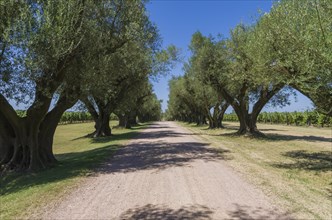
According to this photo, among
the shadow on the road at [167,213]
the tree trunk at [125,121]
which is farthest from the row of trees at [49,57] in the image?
the tree trunk at [125,121]

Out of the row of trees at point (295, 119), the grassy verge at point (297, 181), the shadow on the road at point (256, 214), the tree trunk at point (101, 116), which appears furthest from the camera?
the row of trees at point (295, 119)

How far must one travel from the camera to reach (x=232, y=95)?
31.2 meters

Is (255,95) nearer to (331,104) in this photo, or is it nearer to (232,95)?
(232,95)

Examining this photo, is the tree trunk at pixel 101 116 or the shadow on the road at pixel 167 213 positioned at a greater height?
the tree trunk at pixel 101 116

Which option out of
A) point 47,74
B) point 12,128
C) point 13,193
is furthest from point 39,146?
point 13,193

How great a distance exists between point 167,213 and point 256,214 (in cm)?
175

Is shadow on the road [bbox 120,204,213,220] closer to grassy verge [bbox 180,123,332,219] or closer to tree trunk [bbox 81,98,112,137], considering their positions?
grassy verge [bbox 180,123,332,219]

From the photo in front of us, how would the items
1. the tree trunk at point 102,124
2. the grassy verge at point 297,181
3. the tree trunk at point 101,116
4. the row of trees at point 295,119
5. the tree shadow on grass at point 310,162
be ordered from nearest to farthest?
the grassy verge at point 297,181 < the tree shadow on grass at point 310,162 < the tree trunk at point 101,116 < the tree trunk at point 102,124 < the row of trees at point 295,119

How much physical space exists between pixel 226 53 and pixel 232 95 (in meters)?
5.27

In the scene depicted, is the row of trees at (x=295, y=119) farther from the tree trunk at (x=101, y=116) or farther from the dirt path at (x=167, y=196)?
the dirt path at (x=167, y=196)

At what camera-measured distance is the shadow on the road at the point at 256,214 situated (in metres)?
6.18

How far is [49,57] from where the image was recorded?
11562mm

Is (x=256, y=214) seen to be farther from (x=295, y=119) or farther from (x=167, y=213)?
(x=295, y=119)

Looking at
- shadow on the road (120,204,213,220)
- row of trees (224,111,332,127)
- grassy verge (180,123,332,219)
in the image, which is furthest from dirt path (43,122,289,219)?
row of trees (224,111,332,127)
